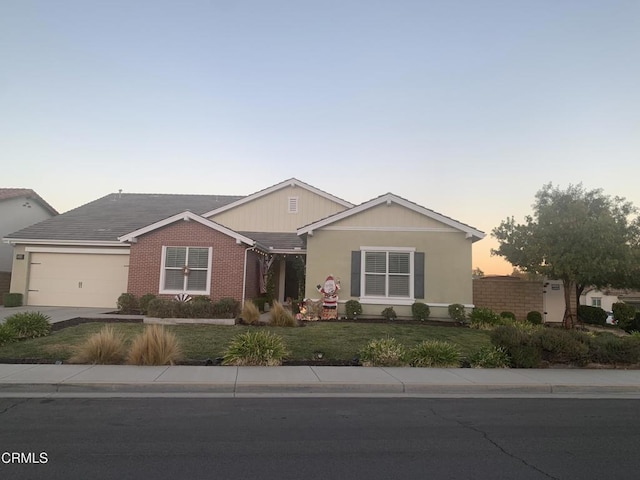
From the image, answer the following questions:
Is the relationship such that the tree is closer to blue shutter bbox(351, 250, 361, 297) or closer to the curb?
blue shutter bbox(351, 250, 361, 297)

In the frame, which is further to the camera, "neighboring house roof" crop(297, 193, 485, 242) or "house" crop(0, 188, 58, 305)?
"house" crop(0, 188, 58, 305)

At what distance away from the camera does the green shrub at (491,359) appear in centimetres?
1005

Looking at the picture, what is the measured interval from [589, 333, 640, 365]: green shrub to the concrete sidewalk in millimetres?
1023

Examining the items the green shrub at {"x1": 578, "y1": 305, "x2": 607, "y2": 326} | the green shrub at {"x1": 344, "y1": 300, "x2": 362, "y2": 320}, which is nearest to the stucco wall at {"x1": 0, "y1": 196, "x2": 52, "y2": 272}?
the green shrub at {"x1": 344, "y1": 300, "x2": 362, "y2": 320}

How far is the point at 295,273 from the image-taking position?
25438mm

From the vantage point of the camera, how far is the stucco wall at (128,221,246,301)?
17891mm

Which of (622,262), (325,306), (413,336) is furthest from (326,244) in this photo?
(622,262)

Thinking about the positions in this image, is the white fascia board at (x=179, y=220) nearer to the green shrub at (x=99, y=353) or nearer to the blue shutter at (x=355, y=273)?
the blue shutter at (x=355, y=273)

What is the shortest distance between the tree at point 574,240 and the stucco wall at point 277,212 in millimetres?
8782

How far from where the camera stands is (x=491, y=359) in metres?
10.1

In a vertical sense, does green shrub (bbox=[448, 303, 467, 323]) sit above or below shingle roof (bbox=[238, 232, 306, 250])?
below
